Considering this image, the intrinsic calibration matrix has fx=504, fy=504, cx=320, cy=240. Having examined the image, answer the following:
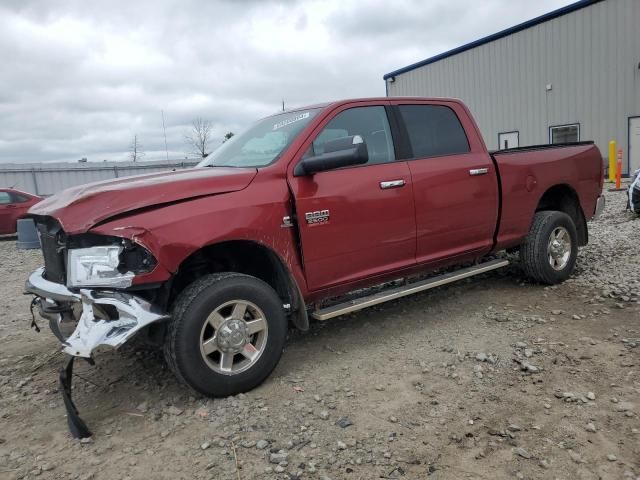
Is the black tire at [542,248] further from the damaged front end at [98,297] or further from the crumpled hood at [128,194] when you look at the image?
the damaged front end at [98,297]

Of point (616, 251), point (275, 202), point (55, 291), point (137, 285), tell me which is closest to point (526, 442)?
point (275, 202)

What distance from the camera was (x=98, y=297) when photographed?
9.58ft

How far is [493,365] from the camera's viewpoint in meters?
3.54

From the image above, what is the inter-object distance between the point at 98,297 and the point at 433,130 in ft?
10.2

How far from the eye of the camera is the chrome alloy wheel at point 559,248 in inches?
208

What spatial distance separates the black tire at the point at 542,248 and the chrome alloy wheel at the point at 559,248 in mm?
33

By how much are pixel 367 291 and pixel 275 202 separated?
138 centimetres

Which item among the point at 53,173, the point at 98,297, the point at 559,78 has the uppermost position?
the point at 559,78

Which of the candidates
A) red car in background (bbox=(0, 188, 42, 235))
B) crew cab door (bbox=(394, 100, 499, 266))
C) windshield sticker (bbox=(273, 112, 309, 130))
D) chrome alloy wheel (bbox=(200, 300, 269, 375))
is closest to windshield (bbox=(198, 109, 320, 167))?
windshield sticker (bbox=(273, 112, 309, 130))

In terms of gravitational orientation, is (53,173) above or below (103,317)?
above

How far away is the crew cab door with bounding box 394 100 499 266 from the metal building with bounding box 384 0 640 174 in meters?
14.5

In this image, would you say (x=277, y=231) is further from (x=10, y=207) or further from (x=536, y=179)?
(x=10, y=207)

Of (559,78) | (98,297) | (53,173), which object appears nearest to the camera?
(98,297)

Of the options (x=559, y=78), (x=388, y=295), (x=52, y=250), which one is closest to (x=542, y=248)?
(x=388, y=295)
